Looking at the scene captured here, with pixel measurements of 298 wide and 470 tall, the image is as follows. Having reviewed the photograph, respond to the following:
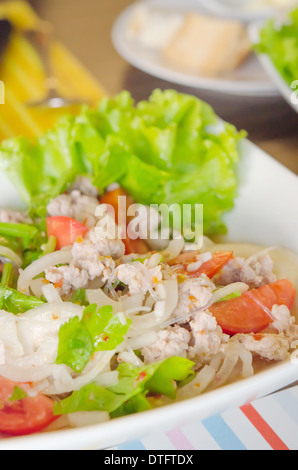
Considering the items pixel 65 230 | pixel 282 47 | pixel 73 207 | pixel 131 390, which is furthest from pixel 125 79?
pixel 131 390

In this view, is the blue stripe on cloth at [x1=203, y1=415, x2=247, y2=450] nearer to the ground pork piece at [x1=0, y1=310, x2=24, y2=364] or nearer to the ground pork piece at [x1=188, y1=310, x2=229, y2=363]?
the ground pork piece at [x1=188, y1=310, x2=229, y2=363]

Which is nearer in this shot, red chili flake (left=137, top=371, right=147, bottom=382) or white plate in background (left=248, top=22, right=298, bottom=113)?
red chili flake (left=137, top=371, right=147, bottom=382)

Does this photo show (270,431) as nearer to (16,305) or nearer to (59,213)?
Result: (16,305)

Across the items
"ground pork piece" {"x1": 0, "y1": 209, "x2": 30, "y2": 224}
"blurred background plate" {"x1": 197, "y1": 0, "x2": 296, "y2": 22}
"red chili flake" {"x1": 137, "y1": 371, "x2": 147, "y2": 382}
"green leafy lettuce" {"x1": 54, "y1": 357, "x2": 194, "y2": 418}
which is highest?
"blurred background plate" {"x1": 197, "y1": 0, "x2": 296, "y2": 22}

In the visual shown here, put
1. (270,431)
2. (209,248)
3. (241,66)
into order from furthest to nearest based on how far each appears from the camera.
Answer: (241,66) → (209,248) → (270,431)

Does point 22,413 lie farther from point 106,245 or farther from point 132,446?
point 106,245

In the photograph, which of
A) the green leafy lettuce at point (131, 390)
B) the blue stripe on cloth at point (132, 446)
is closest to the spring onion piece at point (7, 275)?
the green leafy lettuce at point (131, 390)

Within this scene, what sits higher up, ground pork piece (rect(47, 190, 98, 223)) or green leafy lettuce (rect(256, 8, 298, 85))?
green leafy lettuce (rect(256, 8, 298, 85))

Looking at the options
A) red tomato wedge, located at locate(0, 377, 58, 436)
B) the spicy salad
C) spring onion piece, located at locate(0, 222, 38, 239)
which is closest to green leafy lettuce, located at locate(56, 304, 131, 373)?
the spicy salad
